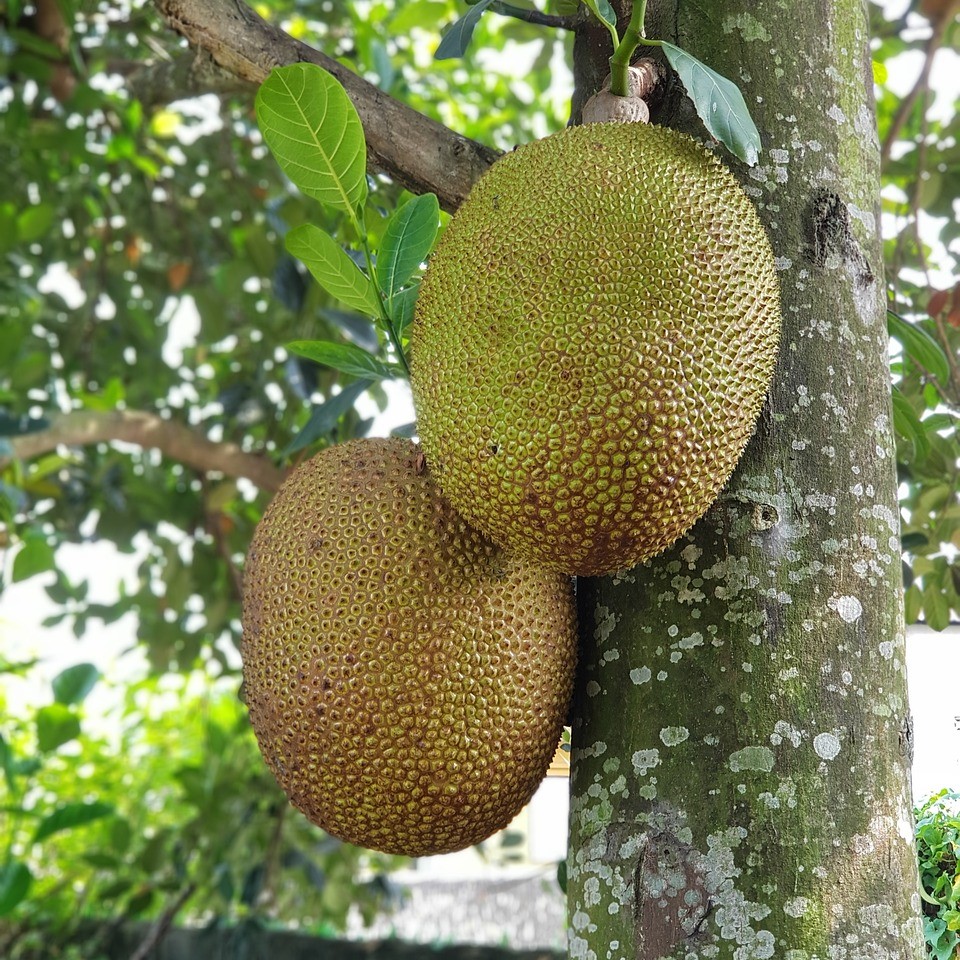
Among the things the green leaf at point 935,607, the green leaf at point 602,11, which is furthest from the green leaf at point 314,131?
the green leaf at point 935,607

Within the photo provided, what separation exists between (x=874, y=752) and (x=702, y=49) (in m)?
0.56

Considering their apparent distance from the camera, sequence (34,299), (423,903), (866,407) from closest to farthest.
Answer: (866,407)
(34,299)
(423,903)

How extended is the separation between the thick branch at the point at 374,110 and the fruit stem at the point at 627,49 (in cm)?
13

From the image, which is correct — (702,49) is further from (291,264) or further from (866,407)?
(291,264)

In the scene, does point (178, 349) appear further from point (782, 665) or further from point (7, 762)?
point (782, 665)

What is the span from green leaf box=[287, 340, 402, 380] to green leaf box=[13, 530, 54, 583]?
3.38 feet

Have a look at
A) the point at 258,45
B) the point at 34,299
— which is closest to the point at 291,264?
the point at 258,45

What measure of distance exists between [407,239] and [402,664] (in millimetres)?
323

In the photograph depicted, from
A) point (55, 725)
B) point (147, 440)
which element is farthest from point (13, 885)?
point (147, 440)

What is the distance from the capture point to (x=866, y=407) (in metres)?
0.74

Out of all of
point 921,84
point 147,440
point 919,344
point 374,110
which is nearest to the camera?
point 374,110

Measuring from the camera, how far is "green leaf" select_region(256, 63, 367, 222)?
0.71 meters

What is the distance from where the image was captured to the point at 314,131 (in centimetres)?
73

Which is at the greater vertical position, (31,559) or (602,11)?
(602,11)
